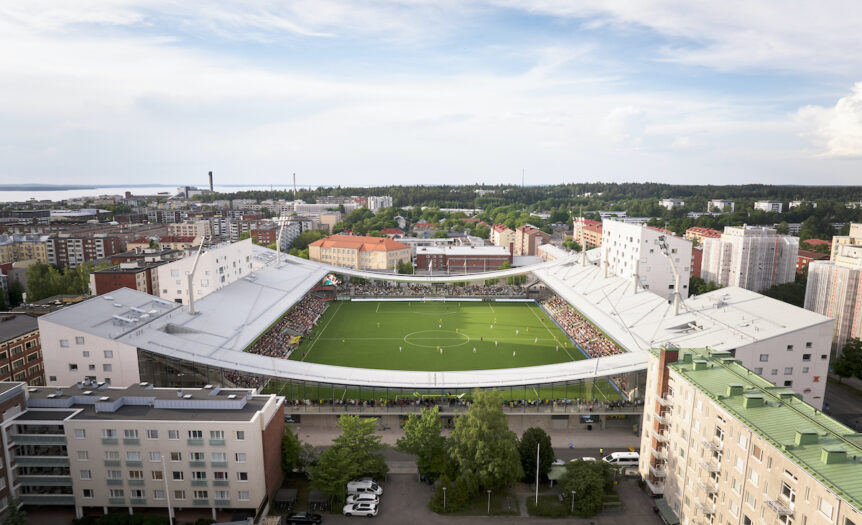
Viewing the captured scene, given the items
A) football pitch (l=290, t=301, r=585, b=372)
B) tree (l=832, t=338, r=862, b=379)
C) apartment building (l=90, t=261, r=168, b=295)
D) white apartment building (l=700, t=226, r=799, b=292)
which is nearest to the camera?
tree (l=832, t=338, r=862, b=379)

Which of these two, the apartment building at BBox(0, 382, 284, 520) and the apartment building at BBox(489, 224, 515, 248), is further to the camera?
the apartment building at BBox(489, 224, 515, 248)

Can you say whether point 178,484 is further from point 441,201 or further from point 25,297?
point 441,201

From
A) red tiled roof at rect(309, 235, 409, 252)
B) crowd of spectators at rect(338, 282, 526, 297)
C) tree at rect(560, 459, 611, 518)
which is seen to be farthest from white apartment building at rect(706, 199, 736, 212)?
tree at rect(560, 459, 611, 518)

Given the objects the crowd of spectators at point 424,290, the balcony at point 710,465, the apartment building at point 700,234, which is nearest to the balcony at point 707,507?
the balcony at point 710,465

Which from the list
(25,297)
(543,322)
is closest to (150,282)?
(25,297)

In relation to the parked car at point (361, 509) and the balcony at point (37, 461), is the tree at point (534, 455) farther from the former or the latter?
the balcony at point (37, 461)

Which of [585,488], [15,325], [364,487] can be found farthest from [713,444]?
[15,325]

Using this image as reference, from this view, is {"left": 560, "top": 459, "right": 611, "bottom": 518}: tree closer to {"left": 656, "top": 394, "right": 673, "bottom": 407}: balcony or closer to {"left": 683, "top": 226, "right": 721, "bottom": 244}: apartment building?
{"left": 656, "top": 394, "right": 673, "bottom": 407}: balcony
